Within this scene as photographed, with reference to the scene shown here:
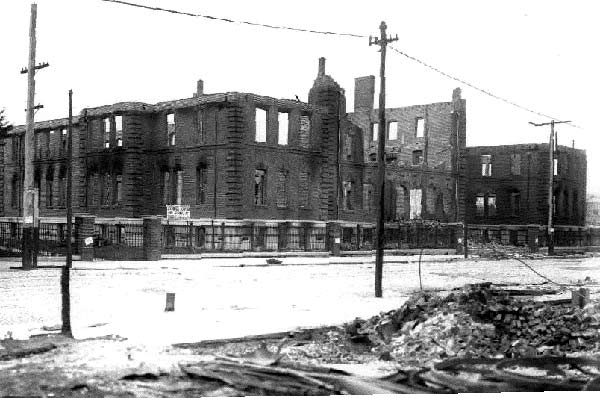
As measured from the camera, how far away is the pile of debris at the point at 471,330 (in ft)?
26.7

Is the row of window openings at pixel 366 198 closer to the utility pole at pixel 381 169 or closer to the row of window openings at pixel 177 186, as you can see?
the row of window openings at pixel 177 186

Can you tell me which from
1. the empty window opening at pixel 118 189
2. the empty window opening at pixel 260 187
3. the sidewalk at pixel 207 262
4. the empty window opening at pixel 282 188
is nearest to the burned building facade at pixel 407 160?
the empty window opening at pixel 282 188

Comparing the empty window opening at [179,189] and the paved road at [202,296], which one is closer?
the paved road at [202,296]

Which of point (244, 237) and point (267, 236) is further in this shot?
point (267, 236)

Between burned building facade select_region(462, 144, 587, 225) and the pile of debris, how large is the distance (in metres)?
36.1

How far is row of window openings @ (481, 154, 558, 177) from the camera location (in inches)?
1859

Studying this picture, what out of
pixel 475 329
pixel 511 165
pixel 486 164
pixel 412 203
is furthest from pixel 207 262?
pixel 486 164

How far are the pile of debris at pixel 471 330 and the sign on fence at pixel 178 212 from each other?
886 inches

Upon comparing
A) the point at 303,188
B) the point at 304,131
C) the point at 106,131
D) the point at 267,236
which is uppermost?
the point at 304,131

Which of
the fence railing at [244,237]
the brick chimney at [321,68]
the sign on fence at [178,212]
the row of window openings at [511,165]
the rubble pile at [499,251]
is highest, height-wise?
the brick chimney at [321,68]

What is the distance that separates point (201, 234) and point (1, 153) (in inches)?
523

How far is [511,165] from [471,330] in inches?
1653

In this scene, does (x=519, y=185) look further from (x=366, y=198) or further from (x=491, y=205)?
(x=366, y=198)

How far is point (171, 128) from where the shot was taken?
36188 millimetres
